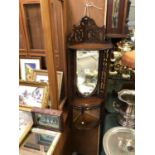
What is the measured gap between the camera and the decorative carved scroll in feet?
3.90

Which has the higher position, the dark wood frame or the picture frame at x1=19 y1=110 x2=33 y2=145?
the dark wood frame

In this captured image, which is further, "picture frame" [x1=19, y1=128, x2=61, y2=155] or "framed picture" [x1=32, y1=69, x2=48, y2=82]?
"framed picture" [x1=32, y1=69, x2=48, y2=82]

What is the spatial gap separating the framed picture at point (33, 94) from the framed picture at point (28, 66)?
107 millimetres

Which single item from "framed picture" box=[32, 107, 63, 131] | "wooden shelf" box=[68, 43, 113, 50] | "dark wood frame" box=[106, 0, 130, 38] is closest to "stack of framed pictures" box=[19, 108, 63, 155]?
"framed picture" box=[32, 107, 63, 131]

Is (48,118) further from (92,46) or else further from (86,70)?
(92,46)

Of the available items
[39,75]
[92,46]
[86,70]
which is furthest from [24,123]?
[92,46]

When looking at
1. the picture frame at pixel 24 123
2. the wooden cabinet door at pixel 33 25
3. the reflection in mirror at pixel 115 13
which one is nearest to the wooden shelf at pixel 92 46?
the reflection in mirror at pixel 115 13

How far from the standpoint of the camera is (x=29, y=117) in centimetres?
125

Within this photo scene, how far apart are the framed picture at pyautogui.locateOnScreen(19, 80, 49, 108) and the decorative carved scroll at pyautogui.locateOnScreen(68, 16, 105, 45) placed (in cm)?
40

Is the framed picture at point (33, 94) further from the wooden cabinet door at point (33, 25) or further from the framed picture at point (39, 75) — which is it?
the wooden cabinet door at point (33, 25)

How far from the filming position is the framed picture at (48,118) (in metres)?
1.13

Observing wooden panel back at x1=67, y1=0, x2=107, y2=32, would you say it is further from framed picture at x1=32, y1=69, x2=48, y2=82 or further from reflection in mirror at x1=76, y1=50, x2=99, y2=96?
framed picture at x1=32, y1=69, x2=48, y2=82

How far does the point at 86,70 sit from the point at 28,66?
1.60ft
